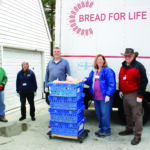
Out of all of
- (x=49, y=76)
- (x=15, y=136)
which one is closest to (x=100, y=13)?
(x=49, y=76)

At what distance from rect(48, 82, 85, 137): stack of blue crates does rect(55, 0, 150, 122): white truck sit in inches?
37.0

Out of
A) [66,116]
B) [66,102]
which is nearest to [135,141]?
[66,116]

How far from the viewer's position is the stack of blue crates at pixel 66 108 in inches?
162

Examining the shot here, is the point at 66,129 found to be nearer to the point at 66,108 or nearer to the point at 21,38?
the point at 66,108

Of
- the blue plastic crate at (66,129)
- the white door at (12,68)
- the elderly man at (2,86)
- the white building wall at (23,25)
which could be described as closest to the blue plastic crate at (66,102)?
the blue plastic crate at (66,129)

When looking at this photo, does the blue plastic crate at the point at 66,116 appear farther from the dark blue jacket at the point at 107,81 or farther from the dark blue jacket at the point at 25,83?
the dark blue jacket at the point at 25,83

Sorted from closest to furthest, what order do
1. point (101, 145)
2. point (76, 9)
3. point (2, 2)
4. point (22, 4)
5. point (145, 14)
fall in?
point (101, 145) → point (145, 14) → point (76, 9) → point (2, 2) → point (22, 4)

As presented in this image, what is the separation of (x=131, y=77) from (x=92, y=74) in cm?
87

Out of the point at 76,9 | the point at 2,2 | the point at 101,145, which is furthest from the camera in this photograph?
the point at 2,2

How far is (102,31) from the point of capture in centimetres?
479

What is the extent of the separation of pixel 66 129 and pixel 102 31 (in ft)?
7.87

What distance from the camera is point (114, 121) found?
226 inches

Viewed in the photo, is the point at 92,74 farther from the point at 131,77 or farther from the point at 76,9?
the point at 76,9

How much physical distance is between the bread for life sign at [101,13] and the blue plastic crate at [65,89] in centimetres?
148
